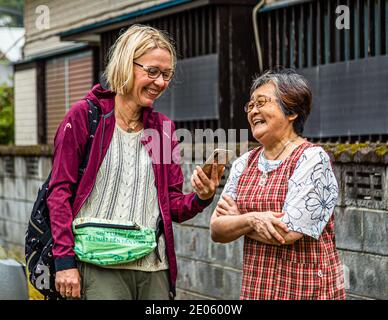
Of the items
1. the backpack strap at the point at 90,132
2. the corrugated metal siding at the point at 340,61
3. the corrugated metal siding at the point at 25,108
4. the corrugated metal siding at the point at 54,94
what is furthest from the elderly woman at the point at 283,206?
the corrugated metal siding at the point at 25,108

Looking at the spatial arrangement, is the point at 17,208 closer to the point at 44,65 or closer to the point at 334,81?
the point at 44,65

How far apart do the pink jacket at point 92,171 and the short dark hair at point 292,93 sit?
0.63 metres

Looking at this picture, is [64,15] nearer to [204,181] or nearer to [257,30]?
[257,30]

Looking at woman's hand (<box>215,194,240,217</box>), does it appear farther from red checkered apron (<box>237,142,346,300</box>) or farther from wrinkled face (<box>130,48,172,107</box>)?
wrinkled face (<box>130,48,172,107</box>)

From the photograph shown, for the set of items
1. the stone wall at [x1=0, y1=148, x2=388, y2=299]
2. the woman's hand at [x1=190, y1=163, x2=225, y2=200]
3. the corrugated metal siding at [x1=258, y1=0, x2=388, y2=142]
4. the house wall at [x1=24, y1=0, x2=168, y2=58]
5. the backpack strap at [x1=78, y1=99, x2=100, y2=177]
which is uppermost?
the house wall at [x1=24, y1=0, x2=168, y2=58]

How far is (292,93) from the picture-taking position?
438cm

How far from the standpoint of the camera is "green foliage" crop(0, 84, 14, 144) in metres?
19.2

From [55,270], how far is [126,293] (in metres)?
0.37

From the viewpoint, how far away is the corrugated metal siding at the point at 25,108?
1596 centimetres

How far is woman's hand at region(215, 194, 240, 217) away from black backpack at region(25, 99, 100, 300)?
2.34 feet

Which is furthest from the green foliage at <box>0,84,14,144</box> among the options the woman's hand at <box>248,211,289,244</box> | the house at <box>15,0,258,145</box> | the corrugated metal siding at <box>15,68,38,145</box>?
the woman's hand at <box>248,211,289,244</box>

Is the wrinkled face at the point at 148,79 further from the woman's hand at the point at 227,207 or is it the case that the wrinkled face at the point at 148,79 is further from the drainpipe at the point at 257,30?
the drainpipe at the point at 257,30

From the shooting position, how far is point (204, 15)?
10.1 metres

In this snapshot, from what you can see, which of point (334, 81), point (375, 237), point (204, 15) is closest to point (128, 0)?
point (204, 15)
